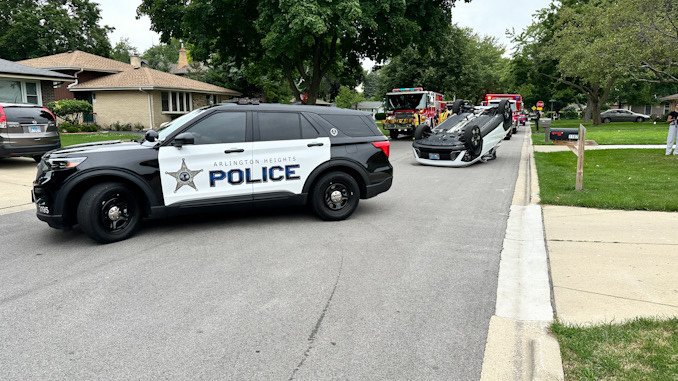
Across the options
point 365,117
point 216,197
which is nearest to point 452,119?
point 365,117

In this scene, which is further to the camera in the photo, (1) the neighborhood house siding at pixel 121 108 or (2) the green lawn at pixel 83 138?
(1) the neighborhood house siding at pixel 121 108

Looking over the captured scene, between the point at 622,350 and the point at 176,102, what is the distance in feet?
111

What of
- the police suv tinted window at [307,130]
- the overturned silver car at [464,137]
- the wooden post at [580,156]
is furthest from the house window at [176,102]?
the wooden post at [580,156]

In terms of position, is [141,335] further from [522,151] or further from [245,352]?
[522,151]

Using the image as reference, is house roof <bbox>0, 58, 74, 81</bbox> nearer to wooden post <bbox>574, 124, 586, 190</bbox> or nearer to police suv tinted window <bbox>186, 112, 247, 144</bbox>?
police suv tinted window <bbox>186, 112, 247, 144</bbox>

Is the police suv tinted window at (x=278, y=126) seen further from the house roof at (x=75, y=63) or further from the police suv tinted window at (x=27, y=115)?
the house roof at (x=75, y=63)

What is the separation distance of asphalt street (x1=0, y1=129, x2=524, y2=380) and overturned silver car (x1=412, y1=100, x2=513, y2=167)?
699cm

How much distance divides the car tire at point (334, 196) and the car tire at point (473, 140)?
7605mm

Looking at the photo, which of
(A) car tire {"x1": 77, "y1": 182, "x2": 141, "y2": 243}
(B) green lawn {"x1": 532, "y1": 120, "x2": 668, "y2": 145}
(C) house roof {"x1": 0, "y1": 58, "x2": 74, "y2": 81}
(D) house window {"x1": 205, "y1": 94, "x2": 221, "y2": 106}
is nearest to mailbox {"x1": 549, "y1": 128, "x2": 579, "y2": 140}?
(A) car tire {"x1": 77, "y1": 182, "x2": 141, "y2": 243}

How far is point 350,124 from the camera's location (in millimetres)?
7668

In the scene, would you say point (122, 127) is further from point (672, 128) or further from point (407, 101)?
point (672, 128)

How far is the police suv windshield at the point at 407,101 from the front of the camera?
26.3 meters

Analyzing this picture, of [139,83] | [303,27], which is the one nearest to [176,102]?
[139,83]

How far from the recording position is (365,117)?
7.91 metres
